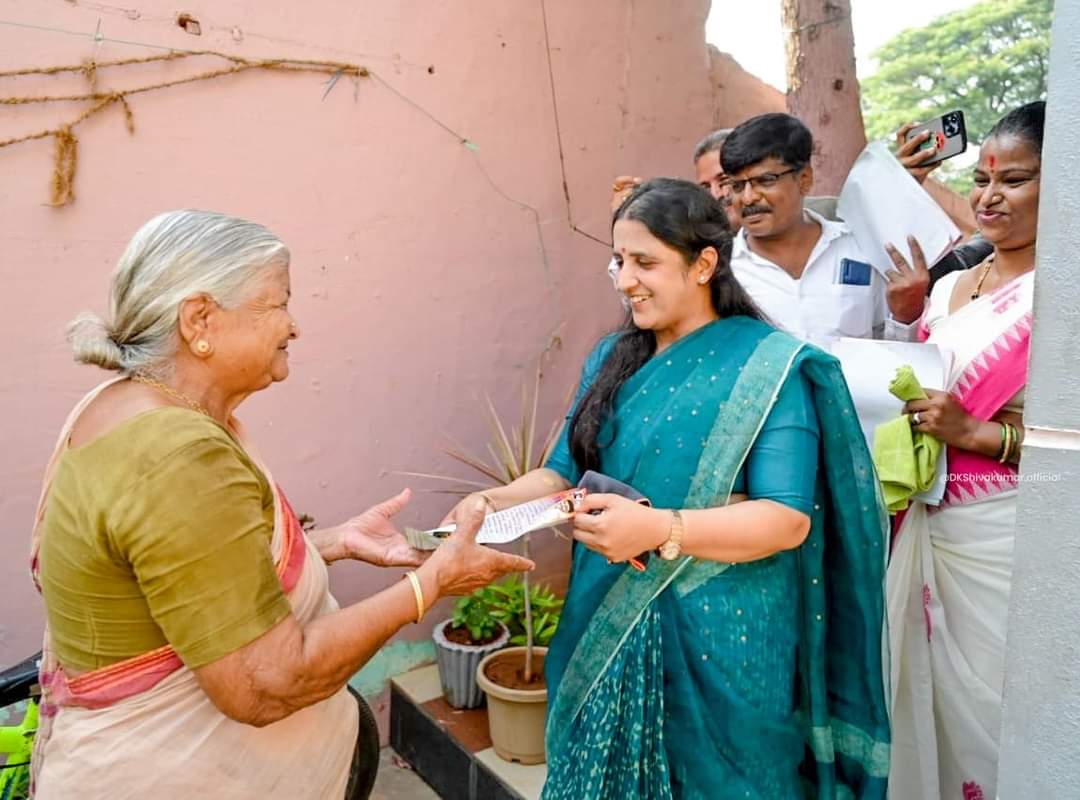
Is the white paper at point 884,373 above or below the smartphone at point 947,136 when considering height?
below

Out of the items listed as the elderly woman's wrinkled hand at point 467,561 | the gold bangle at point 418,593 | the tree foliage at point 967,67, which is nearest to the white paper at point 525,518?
the elderly woman's wrinkled hand at point 467,561

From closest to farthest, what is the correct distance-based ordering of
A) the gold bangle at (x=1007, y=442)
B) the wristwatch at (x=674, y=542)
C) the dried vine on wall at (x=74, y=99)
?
the wristwatch at (x=674, y=542) → the gold bangle at (x=1007, y=442) → the dried vine on wall at (x=74, y=99)

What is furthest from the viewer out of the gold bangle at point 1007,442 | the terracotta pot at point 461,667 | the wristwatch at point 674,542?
the terracotta pot at point 461,667

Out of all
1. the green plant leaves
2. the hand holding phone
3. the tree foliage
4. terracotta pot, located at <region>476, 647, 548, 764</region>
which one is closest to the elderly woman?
terracotta pot, located at <region>476, 647, 548, 764</region>

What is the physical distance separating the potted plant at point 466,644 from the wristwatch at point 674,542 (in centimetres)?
150

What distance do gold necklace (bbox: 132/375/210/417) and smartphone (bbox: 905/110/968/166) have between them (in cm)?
245

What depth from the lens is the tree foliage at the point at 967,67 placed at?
1922 cm

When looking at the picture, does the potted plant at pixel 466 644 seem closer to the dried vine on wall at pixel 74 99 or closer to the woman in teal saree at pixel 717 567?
the woman in teal saree at pixel 717 567

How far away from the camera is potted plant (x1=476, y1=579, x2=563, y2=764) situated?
2.75m

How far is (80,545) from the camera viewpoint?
133 centimetres

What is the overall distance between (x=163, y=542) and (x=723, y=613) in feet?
3.76

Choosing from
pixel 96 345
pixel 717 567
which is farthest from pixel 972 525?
pixel 96 345

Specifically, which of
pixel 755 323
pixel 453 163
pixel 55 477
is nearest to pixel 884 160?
pixel 755 323

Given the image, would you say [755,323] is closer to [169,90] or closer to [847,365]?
[847,365]
